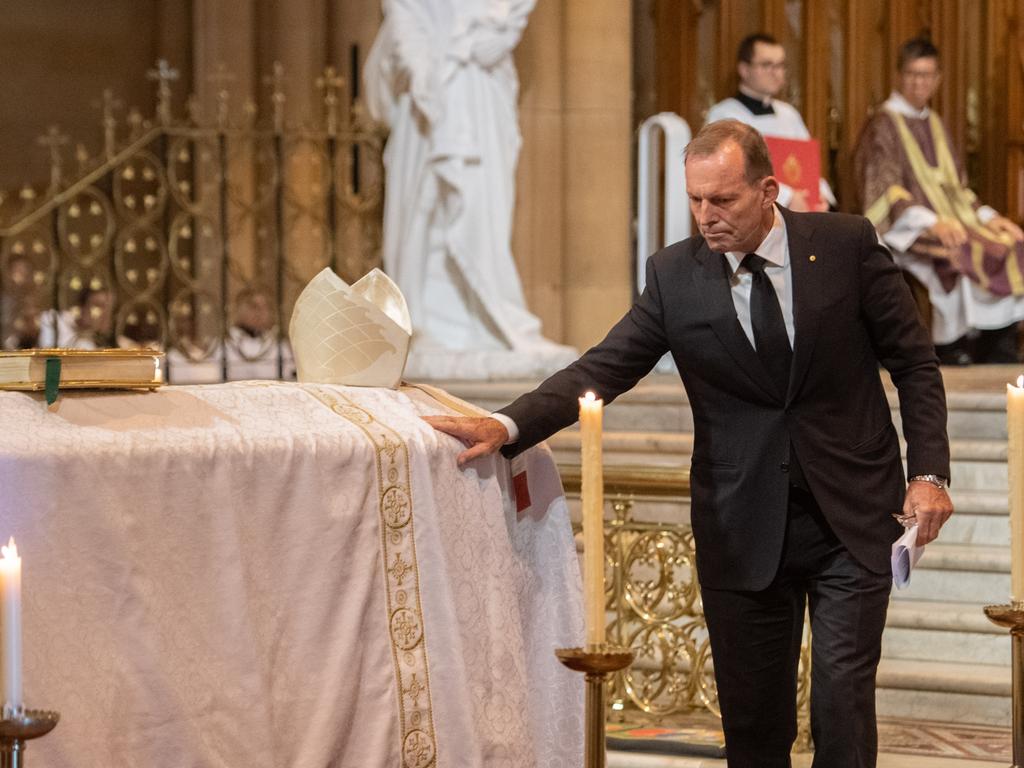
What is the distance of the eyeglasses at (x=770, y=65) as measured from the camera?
9453mm

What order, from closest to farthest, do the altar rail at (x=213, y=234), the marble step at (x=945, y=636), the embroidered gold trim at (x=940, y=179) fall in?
the marble step at (x=945, y=636), the altar rail at (x=213, y=234), the embroidered gold trim at (x=940, y=179)

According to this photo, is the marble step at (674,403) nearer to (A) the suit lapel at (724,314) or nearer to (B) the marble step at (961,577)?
(B) the marble step at (961,577)

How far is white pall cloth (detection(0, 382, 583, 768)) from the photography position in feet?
8.71

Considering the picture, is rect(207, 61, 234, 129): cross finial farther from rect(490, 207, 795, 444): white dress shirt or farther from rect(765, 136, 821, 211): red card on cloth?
rect(490, 207, 795, 444): white dress shirt

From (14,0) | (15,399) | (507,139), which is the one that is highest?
(14,0)

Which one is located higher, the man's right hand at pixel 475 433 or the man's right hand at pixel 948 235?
the man's right hand at pixel 948 235

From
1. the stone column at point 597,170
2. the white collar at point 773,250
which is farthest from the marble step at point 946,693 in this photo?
the stone column at point 597,170

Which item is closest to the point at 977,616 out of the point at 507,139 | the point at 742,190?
the point at 742,190

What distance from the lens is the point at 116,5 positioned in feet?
39.5

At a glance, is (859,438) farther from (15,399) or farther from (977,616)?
(977,616)

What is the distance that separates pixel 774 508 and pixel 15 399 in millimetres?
1414

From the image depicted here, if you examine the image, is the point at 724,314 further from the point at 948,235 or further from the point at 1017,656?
the point at 948,235

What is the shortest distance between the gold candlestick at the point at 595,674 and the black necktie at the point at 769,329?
1028 millimetres

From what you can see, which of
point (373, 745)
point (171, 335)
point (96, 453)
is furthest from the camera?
point (171, 335)
